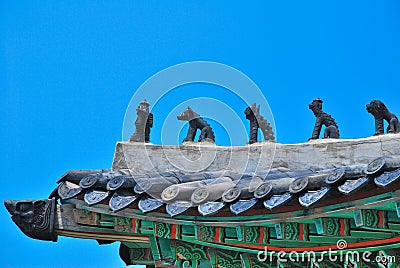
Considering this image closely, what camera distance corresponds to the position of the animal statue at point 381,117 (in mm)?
8320

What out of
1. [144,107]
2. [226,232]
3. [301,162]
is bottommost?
[226,232]

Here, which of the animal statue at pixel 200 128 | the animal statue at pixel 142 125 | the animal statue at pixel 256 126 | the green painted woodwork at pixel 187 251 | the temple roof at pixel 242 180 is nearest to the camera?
the temple roof at pixel 242 180

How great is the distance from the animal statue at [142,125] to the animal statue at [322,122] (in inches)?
90.1

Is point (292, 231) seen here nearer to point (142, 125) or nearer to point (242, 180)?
point (242, 180)

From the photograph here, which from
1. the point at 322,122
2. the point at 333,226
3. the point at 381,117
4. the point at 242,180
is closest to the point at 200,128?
the point at 322,122

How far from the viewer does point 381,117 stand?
8484 millimetres

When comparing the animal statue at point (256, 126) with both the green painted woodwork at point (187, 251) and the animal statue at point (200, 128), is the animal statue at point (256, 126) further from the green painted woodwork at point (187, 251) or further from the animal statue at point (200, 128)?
the green painted woodwork at point (187, 251)

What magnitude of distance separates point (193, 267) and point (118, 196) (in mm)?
1162

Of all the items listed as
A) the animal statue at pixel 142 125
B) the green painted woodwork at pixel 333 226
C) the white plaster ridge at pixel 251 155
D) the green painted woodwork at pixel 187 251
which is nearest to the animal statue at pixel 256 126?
the white plaster ridge at pixel 251 155

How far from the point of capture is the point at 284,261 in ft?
19.8

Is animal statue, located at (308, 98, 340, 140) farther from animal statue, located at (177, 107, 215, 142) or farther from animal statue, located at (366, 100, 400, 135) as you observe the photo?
animal statue, located at (177, 107, 215, 142)

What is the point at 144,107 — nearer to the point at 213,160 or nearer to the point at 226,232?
the point at 213,160

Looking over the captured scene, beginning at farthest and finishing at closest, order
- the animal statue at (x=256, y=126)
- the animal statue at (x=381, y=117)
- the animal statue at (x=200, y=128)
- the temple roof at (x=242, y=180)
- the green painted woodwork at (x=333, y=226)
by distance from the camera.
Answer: the animal statue at (x=256, y=126)
the animal statue at (x=200, y=128)
the animal statue at (x=381, y=117)
the green painted woodwork at (x=333, y=226)
the temple roof at (x=242, y=180)

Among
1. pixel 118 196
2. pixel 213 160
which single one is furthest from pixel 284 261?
pixel 213 160
